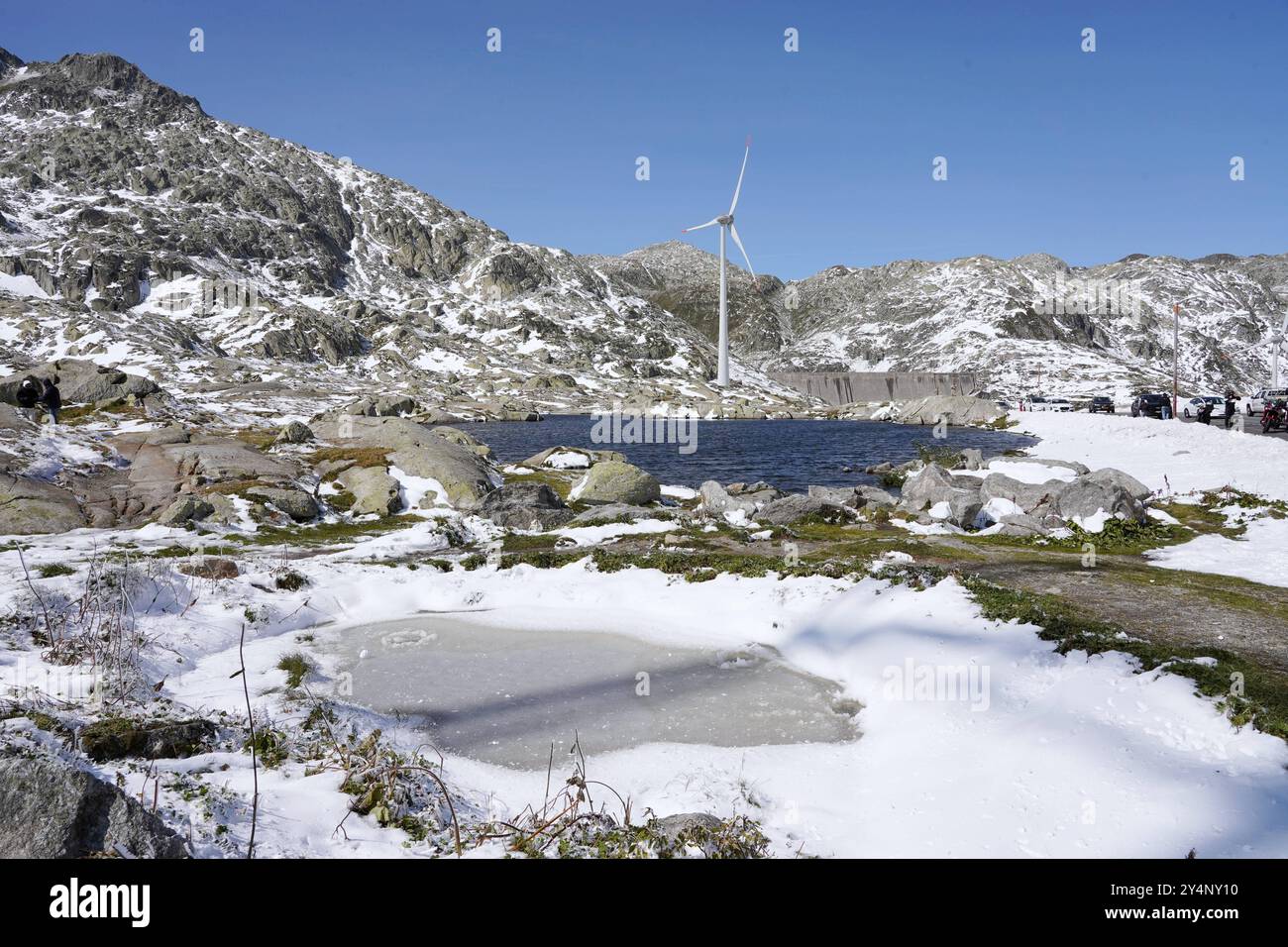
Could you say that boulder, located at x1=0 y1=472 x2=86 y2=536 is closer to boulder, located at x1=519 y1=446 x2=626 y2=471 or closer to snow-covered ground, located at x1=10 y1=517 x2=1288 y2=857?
snow-covered ground, located at x1=10 y1=517 x2=1288 y2=857

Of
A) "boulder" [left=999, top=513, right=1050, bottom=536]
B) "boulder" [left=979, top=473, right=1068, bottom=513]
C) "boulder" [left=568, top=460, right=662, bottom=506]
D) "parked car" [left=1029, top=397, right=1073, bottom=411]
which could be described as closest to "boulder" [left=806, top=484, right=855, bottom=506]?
"boulder" [left=979, top=473, right=1068, bottom=513]

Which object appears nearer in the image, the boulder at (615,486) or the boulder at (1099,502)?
the boulder at (1099,502)

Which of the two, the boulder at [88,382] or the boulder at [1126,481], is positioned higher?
the boulder at [88,382]

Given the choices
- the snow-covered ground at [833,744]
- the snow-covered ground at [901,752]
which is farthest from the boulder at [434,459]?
the snow-covered ground at [901,752]

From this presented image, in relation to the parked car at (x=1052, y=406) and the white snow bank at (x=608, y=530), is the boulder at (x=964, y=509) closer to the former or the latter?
the white snow bank at (x=608, y=530)

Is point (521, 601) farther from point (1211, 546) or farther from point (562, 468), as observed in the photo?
point (562, 468)

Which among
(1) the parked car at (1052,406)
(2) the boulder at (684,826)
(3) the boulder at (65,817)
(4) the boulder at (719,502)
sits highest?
(1) the parked car at (1052,406)
